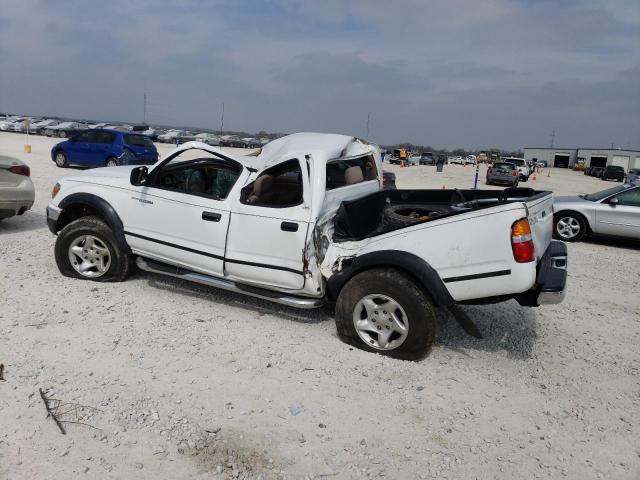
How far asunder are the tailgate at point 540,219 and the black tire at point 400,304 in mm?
977

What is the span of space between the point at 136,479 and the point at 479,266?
2667 mm

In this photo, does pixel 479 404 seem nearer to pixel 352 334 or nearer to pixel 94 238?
pixel 352 334

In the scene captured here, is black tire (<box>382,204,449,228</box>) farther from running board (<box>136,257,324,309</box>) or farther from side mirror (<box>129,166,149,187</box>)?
side mirror (<box>129,166,149,187</box>)

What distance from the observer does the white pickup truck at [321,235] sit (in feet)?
12.8

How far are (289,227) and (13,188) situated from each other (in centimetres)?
527

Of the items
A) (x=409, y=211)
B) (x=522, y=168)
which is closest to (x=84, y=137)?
(x=409, y=211)

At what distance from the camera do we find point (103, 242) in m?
5.36

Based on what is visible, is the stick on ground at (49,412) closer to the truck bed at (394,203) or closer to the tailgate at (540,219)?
the truck bed at (394,203)

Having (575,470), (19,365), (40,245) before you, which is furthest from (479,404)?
(40,245)

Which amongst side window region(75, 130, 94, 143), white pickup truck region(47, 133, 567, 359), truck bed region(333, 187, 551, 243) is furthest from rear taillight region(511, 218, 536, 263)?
side window region(75, 130, 94, 143)

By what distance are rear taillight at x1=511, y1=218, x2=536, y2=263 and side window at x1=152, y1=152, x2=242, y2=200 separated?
8.49ft

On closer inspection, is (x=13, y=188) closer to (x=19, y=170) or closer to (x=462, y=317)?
(x=19, y=170)

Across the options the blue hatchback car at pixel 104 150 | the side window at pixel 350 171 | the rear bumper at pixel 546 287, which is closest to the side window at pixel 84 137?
the blue hatchback car at pixel 104 150

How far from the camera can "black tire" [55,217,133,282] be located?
5.32m
